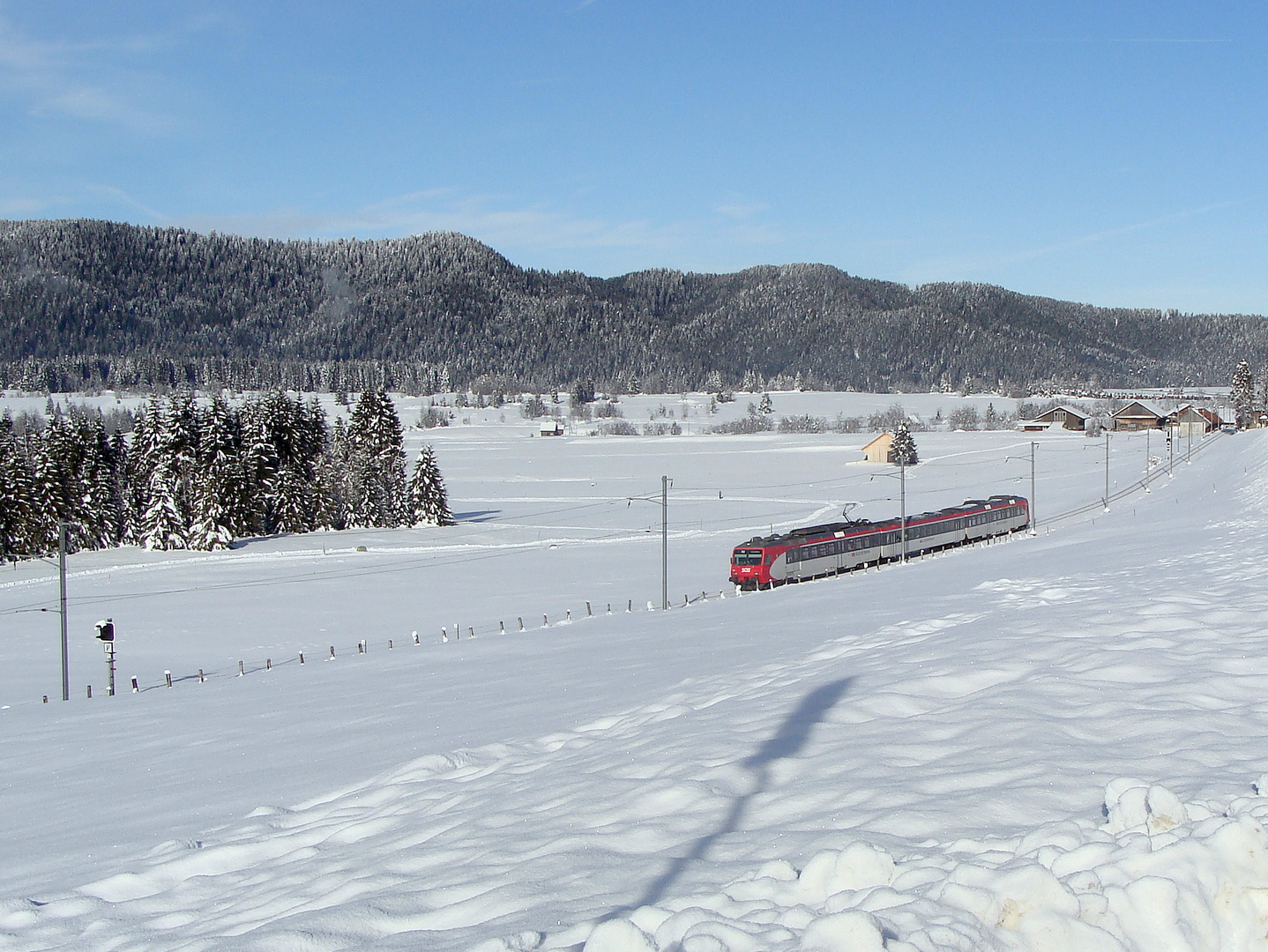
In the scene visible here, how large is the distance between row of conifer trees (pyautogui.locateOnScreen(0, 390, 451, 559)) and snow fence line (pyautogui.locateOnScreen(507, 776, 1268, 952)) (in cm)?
6660

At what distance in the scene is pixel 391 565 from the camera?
58.3m

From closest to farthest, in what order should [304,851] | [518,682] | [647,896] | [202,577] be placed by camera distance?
[647,896]
[304,851]
[518,682]
[202,577]

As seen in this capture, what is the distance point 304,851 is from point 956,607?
15.6 meters

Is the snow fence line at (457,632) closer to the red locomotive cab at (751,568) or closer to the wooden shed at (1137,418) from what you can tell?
the red locomotive cab at (751,568)

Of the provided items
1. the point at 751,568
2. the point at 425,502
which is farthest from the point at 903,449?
the point at 751,568

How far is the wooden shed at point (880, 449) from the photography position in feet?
396

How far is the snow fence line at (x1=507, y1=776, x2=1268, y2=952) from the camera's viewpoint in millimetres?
4695

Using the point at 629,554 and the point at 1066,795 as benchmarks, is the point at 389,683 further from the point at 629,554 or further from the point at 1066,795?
the point at 629,554

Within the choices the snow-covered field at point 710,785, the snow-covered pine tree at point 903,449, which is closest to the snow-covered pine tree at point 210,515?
the snow-covered field at point 710,785

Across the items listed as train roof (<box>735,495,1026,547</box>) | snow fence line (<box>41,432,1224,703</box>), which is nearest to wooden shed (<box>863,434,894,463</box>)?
snow fence line (<box>41,432,1224,703</box>)

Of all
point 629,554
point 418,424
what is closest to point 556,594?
point 629,554

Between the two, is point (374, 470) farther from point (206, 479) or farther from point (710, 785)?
point (710, 785)

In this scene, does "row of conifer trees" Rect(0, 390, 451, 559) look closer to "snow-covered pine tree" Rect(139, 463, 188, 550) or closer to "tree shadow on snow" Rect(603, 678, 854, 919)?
"snow-covered pine tree" Rect(139, 463, 188, 550)

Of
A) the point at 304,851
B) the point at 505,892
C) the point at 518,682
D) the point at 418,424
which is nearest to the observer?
the point at 505,892
